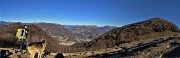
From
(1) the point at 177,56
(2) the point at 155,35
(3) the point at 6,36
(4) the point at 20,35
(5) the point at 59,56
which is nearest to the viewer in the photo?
(1) the point at 177,56

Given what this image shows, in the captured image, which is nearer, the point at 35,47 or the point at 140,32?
the point at 35,47

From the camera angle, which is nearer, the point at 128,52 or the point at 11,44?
the point at 128,52

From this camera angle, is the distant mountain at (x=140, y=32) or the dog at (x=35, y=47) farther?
the distant mountain at (x=140, y=32)

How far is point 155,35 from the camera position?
42000mm

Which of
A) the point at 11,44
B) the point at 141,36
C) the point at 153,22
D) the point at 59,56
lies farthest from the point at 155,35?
the point at 11,44

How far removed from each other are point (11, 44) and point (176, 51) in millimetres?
25037

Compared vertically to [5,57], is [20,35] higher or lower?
higher

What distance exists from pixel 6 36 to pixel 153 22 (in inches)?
719

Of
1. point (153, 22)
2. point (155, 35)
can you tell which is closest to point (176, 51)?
point (155, 35)

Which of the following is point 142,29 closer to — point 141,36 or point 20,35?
point 141,36

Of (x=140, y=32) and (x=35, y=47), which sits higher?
(x=140, y=32)

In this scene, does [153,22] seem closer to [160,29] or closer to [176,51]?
[160,29]

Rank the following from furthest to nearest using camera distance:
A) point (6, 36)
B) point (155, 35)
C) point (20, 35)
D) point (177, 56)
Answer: point (6, 36)
point (155, 35)
point (20, 35)
point (177, 56)

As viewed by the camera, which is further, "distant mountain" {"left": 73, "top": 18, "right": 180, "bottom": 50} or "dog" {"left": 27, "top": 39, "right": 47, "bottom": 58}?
"distant mountain" {"left": 73, "top": 18, "right": 180, "bottom": 50}
